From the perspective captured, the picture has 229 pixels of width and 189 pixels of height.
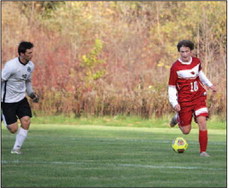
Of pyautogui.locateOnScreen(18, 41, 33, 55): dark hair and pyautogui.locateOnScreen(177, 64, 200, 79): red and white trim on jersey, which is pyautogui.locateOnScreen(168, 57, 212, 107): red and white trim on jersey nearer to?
pyautogui.locateOnScreen(177, 64, 200, 79): red and white trim on jersey

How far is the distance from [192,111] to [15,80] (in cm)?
313

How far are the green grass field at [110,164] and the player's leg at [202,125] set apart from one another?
0.17 meters

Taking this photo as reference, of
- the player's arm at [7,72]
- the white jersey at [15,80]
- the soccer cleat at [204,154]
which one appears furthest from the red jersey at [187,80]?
the player's arm at [7,72]

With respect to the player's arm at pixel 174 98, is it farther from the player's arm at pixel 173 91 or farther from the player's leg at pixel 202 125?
the player's leg at pixel 202 125

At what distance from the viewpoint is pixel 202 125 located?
12.8m

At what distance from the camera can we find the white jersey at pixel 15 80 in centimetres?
1328

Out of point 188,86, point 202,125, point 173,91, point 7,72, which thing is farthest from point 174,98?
point 7,72

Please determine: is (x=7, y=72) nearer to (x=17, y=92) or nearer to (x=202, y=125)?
(x=17, y=92)

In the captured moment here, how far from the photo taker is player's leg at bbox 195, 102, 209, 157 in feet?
41.8

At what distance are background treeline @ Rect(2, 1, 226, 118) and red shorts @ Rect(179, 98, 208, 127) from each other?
1289 cm

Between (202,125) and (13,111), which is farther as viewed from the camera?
(13,111)

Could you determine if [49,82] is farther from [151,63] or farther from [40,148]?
[40,148]

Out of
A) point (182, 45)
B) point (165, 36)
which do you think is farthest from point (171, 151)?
point (165, 36)

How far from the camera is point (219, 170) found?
10352 mm
